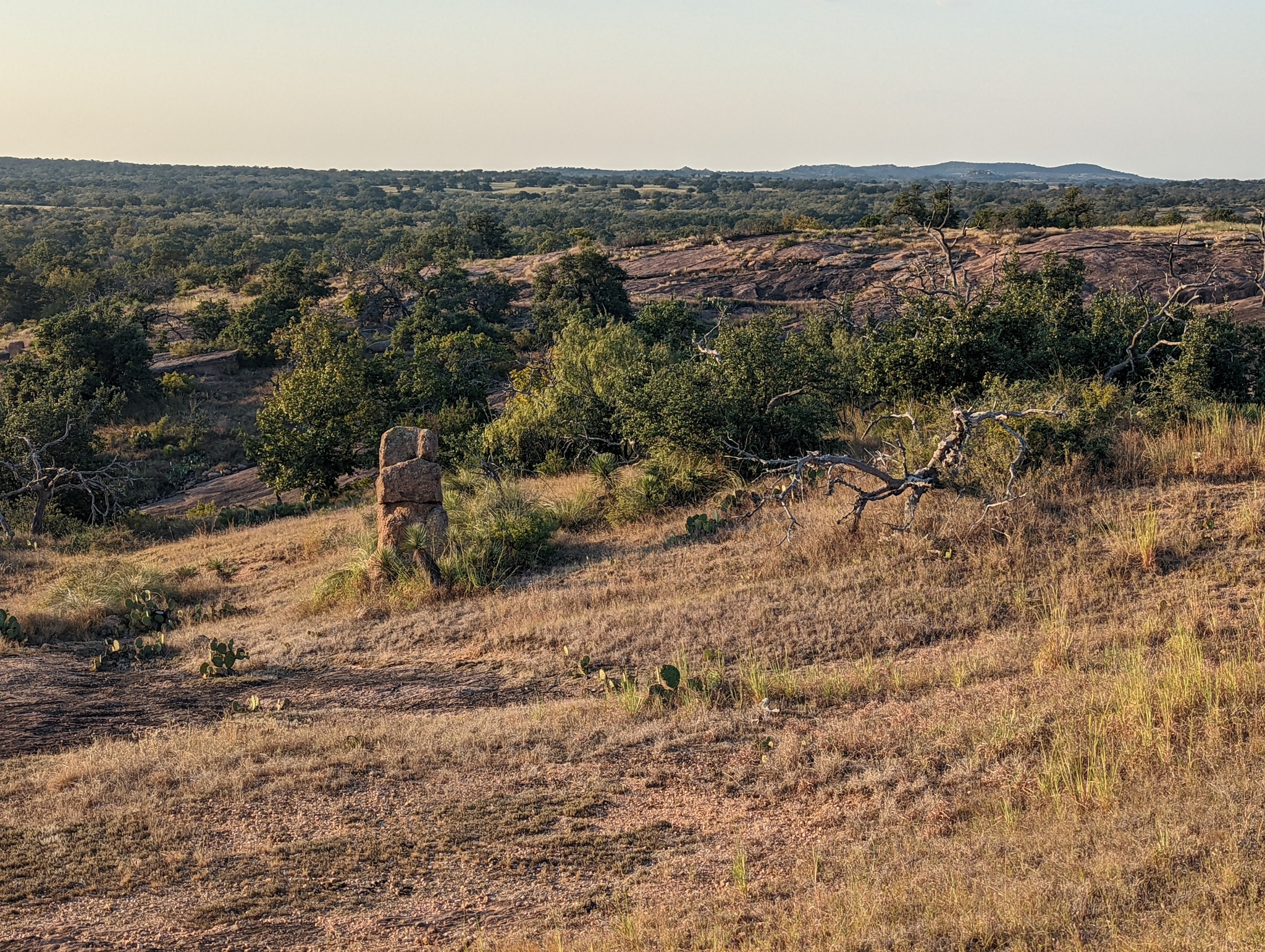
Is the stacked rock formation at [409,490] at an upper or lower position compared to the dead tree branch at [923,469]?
lower

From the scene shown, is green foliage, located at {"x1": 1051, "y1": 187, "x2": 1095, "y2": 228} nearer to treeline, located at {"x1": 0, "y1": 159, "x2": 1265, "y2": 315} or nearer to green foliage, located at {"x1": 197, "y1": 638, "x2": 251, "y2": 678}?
treeline, located at {"x1": 0, "y1": 159, "x2": 1265, "y2": 315}

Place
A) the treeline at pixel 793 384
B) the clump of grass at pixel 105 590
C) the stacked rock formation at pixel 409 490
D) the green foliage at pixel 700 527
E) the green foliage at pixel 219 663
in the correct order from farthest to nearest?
the treeline at pixel 793 384, the clump of grass at pixel 105 590, the stacked rock formation at pixel 409 490, the green foliage at pixel 700 527, the green foliage at pixel 219 663

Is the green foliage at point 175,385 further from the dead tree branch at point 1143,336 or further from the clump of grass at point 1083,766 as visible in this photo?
the clump of grass at point 1083,766

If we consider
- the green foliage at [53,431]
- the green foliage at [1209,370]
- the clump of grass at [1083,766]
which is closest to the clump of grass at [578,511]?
the green foliage at [1209,370]

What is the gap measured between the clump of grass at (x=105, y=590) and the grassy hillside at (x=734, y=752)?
1647 millimetres

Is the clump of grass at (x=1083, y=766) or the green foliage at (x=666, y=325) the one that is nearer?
the clump of grass at (x=1083, y=766)

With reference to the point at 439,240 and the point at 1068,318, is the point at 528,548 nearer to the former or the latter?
the point at 1068,318

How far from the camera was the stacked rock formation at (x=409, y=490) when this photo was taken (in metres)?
12.1

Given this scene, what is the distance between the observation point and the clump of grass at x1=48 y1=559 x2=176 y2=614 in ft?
40.4

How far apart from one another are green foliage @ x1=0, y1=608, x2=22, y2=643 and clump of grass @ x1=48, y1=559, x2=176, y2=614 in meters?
0.94

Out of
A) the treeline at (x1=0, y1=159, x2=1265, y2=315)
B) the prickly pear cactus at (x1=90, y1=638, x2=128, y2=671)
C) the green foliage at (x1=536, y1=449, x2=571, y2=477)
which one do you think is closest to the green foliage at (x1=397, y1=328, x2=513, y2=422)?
the green foliage at (x1=536, y1=449, x2=571, y2=477)

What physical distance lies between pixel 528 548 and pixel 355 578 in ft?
6.88

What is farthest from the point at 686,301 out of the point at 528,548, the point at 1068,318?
the point at 528,548

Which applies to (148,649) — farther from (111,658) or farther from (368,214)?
(368,214)
